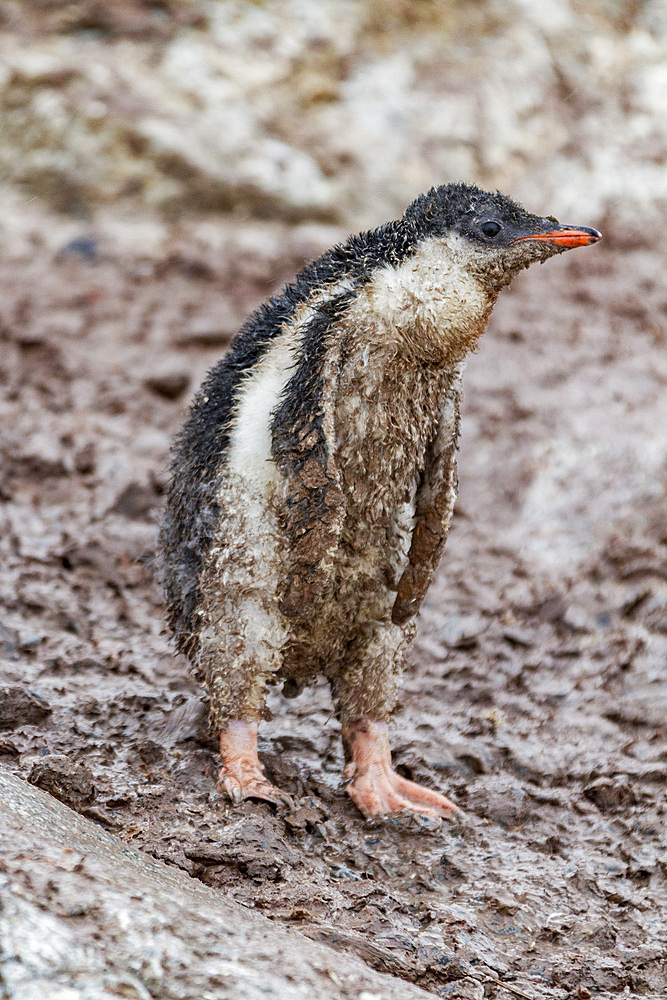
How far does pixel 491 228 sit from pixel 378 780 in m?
1.83

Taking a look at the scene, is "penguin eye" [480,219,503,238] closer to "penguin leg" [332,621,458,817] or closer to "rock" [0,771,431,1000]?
"penguin leg" [332,621,458,817]

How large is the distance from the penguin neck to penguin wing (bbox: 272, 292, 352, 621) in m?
0.11

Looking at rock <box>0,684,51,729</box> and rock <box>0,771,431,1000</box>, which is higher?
rock <box>0,684,51,729</box>

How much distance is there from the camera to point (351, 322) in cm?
343

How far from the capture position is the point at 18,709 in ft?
13.0

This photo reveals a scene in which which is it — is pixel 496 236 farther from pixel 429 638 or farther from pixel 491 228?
pixel 429 638

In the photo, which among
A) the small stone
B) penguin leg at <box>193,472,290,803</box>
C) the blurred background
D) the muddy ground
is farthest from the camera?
the blurred background

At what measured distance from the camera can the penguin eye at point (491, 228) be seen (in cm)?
331

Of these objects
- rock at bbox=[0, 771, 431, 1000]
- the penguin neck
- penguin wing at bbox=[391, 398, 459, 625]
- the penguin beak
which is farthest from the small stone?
rock at bbox=[0, 771, 431, 1000]

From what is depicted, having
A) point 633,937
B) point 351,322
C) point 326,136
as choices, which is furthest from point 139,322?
point 633,937

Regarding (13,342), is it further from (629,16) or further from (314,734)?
(629,16)

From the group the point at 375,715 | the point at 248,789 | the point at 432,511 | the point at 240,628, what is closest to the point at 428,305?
the point at 432,511

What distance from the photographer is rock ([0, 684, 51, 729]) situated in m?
3.94

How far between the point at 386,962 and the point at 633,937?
90 cm
